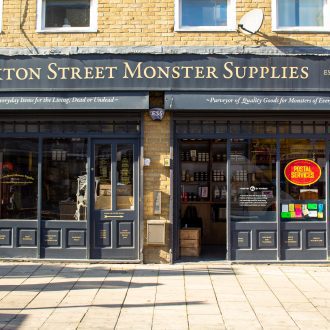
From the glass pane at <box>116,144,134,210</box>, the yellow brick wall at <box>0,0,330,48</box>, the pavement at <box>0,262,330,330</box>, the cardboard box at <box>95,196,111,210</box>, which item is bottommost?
the pavement at <box>0,262,330,330</box>

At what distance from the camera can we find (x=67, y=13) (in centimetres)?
952

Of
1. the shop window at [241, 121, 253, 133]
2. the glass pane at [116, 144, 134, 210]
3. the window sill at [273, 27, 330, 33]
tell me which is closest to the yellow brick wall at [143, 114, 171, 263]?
the glass pane at [116, 144, 134, 210]

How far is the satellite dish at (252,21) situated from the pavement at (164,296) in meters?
4.48

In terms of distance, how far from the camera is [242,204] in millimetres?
9453

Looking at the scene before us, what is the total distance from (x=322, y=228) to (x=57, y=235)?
519 cm

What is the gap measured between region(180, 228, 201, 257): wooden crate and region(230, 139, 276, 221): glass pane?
0.88 meters

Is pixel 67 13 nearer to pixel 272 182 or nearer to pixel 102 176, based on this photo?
pixel 102 176

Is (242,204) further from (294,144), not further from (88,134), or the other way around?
(88,134)

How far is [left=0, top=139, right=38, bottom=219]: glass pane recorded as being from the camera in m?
9.58

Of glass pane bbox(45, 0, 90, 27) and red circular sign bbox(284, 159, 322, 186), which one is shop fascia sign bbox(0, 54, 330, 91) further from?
red circular sign bbox(284, 159, 322, 186)

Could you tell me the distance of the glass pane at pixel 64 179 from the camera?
31.2ft

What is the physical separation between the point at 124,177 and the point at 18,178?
7.10 feet

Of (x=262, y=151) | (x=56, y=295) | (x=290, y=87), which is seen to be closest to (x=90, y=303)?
(x=56, y=295)

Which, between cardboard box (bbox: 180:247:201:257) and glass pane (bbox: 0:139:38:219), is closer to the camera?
glass pane (bbox: 0:139:38:219)
